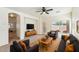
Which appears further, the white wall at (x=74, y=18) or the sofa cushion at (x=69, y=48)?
the white wall at (x=74, y=18)

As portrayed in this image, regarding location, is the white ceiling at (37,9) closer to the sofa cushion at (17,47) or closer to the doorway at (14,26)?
the doorway at (14,26)

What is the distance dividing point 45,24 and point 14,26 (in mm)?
727

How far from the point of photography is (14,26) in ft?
8.54

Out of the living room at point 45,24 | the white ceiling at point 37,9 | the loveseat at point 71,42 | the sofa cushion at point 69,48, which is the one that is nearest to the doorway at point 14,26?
the living room at point 45,24

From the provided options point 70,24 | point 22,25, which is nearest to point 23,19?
point 22,25

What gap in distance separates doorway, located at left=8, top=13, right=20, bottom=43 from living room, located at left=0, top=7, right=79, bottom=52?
1.0 inches

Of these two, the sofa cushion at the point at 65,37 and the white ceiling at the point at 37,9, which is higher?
the white ceiling at the point at 37,9

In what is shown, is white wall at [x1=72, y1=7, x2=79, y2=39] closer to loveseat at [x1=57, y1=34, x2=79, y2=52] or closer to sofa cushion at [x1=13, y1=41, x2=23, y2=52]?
loveseat at [x1=57, y1=34, x2=79, y2=52]

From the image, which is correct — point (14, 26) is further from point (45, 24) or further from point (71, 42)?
point (71, 42)

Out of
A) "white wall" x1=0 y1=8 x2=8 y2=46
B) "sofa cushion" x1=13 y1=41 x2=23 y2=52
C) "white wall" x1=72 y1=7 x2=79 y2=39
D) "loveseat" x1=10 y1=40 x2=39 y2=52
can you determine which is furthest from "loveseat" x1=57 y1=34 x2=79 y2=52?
"white wall" x1=0 y1=8 x2=8 y2=46

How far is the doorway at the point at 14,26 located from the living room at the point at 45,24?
2 centimetres

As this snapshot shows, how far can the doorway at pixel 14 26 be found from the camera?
2.54 m

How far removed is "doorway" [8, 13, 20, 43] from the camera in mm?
2543

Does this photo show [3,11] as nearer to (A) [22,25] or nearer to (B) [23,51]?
(A) [22,25]
